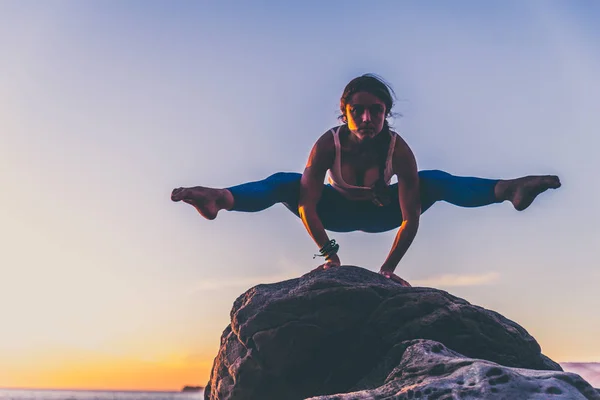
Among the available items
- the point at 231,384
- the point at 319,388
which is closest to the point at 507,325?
the point at 319,388

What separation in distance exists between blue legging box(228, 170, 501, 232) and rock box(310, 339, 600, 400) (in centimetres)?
250

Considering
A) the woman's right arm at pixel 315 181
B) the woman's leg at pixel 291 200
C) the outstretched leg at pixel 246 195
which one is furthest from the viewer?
the woman's right arm at pixel 315 181

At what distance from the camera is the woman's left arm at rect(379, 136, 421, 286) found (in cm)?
696

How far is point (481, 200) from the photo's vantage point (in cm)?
679

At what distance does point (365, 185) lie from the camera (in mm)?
7199

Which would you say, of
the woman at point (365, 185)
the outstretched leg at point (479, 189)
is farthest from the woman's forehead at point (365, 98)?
the outstretched leg at point (479, 189)

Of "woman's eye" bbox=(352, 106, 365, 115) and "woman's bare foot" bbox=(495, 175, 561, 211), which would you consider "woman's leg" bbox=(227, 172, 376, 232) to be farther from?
"woman's bare foot" bbox=(495, 175, 561, 211)

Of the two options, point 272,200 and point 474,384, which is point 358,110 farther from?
point 474,384

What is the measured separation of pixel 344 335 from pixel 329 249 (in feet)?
3.96

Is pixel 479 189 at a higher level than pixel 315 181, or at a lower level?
lower

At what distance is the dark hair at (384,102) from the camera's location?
267 inches

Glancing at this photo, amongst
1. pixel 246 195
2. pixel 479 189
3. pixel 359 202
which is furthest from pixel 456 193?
pixel 246 195

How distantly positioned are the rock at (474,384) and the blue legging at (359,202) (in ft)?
8.22

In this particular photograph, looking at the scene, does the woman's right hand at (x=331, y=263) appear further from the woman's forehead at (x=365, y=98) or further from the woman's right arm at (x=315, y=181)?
the woman's forehead at (x=365, y=98)
